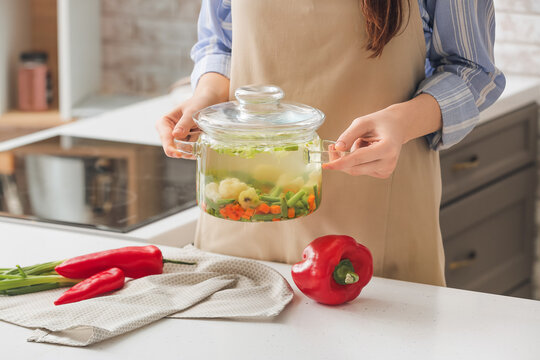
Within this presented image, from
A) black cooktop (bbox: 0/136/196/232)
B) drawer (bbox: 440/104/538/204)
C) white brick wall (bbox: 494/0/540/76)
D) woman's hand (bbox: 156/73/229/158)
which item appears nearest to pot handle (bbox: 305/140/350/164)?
woman's hand (bbox: 156/73/229/158)

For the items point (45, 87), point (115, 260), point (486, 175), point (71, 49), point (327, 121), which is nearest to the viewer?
point (115, 260)

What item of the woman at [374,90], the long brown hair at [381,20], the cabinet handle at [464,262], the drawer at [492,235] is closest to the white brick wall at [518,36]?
the drawer at [492,235]

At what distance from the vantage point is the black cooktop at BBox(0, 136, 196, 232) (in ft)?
5.05

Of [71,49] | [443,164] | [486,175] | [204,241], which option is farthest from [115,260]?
[71,49]

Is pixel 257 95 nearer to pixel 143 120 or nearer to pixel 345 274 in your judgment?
pixel 345 274

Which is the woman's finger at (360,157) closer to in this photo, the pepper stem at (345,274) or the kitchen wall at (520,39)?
the pepper stem at (345,274)

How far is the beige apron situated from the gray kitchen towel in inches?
5.7

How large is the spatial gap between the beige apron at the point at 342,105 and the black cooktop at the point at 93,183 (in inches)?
9.9

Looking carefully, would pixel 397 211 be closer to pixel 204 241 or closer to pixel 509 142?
pixel 204 241

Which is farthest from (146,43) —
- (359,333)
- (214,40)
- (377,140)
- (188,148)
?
(359,333)

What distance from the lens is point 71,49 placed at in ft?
11.2

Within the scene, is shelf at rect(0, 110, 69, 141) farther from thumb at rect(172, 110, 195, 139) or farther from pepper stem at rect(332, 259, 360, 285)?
pepper stem at rect(332, 259, 360, 285)

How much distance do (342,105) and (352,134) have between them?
0.21 meters

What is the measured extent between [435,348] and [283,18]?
1.85 ft
